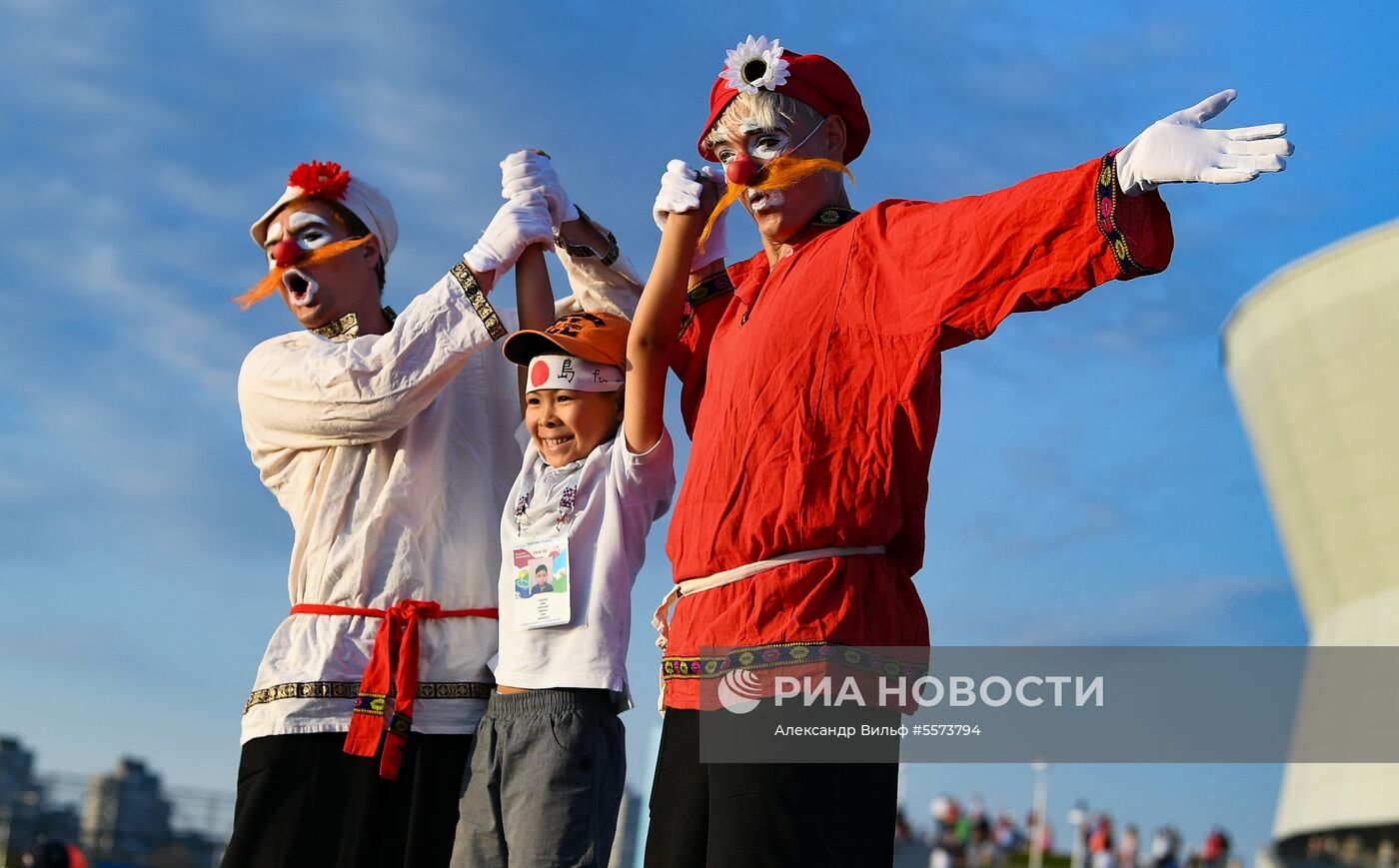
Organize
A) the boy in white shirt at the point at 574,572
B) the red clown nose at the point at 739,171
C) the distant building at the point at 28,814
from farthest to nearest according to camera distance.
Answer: the distant building at the point at 28,814 < the boy in white shirt at the point at 574,572 < the red clown nose at the point at 739,171

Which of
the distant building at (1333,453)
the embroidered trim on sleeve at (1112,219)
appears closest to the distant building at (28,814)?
the embroidered trim on sleeve at (1112,219)

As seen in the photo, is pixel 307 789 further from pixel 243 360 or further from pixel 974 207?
pixel 974 207

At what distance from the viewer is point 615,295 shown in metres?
3.63

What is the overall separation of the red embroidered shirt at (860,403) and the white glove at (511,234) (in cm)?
95

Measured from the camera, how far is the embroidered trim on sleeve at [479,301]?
3369 millimetres

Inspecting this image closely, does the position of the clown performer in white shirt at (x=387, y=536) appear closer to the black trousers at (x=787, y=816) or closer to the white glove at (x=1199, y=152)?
the black trousers at (x=787, y=816)

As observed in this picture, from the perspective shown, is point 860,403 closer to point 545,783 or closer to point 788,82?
point 788,82

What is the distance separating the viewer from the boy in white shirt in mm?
2982

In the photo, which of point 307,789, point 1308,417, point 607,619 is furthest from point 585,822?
point 1308,417

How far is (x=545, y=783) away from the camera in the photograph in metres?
3.02

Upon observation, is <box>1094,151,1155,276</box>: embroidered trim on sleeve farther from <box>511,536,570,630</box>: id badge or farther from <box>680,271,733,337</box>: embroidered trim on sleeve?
<box>511,536,570,630</box>: id badge

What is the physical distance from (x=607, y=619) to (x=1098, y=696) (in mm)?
980

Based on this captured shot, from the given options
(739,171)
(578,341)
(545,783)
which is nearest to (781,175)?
(739,171)

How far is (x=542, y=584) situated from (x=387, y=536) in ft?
1.72
